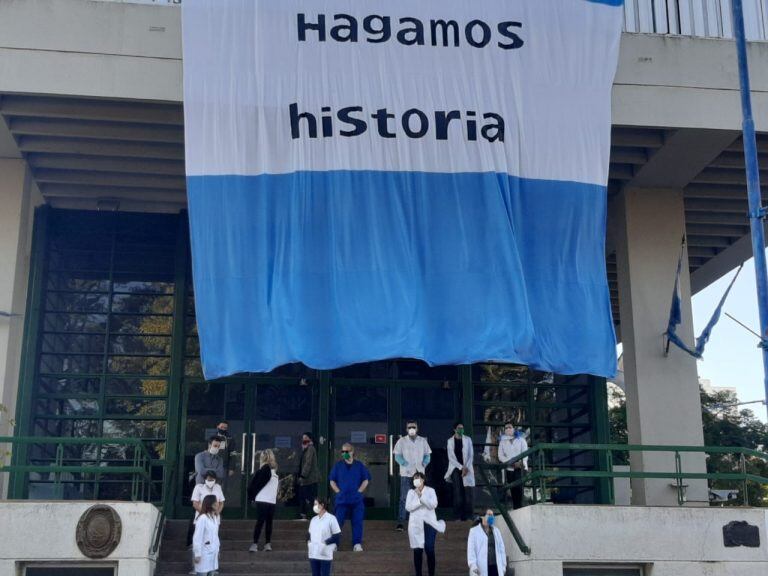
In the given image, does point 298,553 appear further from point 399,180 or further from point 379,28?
point 379,28

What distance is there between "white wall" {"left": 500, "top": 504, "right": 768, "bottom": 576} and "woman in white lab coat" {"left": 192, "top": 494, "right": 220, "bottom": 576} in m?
4.45

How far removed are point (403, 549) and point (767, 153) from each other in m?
9.67

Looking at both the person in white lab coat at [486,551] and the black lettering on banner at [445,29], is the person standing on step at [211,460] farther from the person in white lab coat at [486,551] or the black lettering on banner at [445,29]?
the black lettering on banner at [445,29]

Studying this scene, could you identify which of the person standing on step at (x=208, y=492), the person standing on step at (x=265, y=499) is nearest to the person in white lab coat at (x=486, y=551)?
the person standing on step at (x=265, y=499)

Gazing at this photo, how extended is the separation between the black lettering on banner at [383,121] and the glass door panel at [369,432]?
569cm

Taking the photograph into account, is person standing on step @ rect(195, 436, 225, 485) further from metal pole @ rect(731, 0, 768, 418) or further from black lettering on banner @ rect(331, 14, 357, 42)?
metal pole @ rect(731, 0, 768, 418)

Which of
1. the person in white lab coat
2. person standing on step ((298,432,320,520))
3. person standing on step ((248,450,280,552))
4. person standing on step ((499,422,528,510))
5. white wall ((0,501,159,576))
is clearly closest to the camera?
white wall ((0,501,159,576))

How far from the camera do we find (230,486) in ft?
64.4

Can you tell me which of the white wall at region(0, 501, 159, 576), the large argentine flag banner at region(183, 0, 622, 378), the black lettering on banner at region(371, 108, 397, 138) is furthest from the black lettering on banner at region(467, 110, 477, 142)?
the white wall at region(0, 501, 159, 576)

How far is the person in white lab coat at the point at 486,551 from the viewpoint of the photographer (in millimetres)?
14742

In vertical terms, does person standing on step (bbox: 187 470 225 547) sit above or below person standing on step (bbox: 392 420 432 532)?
below

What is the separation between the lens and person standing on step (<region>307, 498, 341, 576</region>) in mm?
14617

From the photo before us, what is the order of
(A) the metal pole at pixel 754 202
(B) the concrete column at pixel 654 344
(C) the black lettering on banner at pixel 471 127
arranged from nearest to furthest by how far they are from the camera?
(A) the metal pole at pixel 754 202, (C) the black lettering on banner at pixel 471 127, (B) the concrete column at pixel 654 344

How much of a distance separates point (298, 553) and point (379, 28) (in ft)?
27.5
